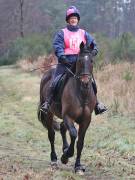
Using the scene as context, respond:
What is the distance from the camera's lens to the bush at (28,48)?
3528 cm

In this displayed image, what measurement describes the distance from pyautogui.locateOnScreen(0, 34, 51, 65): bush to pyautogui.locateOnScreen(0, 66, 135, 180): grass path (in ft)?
56.6

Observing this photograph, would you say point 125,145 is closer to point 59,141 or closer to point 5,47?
point 59,141

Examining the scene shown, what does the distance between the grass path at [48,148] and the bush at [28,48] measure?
17242mm

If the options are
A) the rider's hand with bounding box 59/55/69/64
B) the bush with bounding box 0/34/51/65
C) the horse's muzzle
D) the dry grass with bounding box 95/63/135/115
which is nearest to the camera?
the horse's muzzle

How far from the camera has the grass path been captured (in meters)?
7.88

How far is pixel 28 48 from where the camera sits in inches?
1458

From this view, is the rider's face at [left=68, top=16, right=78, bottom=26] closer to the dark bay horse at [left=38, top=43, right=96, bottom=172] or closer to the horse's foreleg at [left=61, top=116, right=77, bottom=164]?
the dark bay horse at [left=38, top=43, right=96, bottom=172]

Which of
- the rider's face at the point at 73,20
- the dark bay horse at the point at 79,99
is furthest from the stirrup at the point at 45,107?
the rider's face at the point at 73,20

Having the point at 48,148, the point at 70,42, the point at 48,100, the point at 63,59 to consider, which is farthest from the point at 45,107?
the point at 48,148

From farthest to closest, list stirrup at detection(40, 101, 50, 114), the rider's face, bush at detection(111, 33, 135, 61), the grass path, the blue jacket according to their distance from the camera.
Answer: bush at detection(111, 33, 135, 61) → stirrup at detection(40, 101, 50, 114) → the rider's face → the blue jacket → the grass path

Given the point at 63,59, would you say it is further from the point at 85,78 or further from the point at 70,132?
the point at 70,132

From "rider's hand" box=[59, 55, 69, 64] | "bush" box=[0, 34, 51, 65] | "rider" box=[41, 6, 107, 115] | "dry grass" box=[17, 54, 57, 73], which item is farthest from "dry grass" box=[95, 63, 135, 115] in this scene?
"bush" box=[0, 34, 51, 65]

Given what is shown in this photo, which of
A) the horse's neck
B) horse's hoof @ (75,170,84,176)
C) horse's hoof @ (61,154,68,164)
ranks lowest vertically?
horse's hoof @ (75,170,84,176)

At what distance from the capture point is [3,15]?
49812mm
